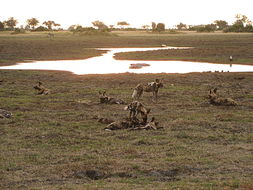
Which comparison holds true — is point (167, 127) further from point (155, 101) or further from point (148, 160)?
point (155, 101)

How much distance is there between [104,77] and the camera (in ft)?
91.4

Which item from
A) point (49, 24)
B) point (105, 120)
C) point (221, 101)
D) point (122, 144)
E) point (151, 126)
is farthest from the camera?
point (49, 24)

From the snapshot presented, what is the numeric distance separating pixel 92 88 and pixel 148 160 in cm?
1293

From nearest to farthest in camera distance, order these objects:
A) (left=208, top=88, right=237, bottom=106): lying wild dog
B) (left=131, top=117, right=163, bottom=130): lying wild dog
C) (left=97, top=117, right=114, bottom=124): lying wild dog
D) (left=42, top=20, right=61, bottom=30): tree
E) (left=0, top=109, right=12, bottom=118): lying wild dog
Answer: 1. (left=131, top=117, right=163, bottom=130): lying wild dog
2. (left=97, top=117, right=114, bottom=124): lying wild dog
3. (left=0, top=109, right=12, bottom=118): lying wild dog
4. (left=208, top=88, right=237, bottom=106): lying wild dog
5. (left=42, top=20, right=61, bottom=30): tree

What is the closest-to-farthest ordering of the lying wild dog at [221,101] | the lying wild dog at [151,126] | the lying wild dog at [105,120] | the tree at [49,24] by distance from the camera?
the lying wild dog at [151,126]
the lying wild dog at [105,120]
the lying wild dog at [221,101]
the tree at [49,24]

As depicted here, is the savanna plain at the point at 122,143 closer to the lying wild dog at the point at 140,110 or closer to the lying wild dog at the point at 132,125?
the lying wild dog at the point at 132,125

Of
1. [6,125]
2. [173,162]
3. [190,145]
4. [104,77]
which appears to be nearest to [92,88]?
[104,77]

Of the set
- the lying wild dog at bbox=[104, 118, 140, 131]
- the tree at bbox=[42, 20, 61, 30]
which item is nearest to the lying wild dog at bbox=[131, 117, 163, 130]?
the lying wild dog at bbox=[104, 118, 140, 131]

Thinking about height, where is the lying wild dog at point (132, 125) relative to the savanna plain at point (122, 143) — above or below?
above

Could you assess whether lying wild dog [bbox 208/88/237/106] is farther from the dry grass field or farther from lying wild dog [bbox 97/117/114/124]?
lying wild dog [bbox 97/117/114/124]

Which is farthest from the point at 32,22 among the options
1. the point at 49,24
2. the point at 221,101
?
the point at 221,101

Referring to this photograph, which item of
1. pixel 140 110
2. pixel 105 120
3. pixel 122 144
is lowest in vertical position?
pixel 122 144

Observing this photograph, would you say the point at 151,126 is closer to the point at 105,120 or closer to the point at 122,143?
the point at 105,120

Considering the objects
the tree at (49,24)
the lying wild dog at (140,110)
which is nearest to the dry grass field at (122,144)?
the lying wild dog at (140,110)
